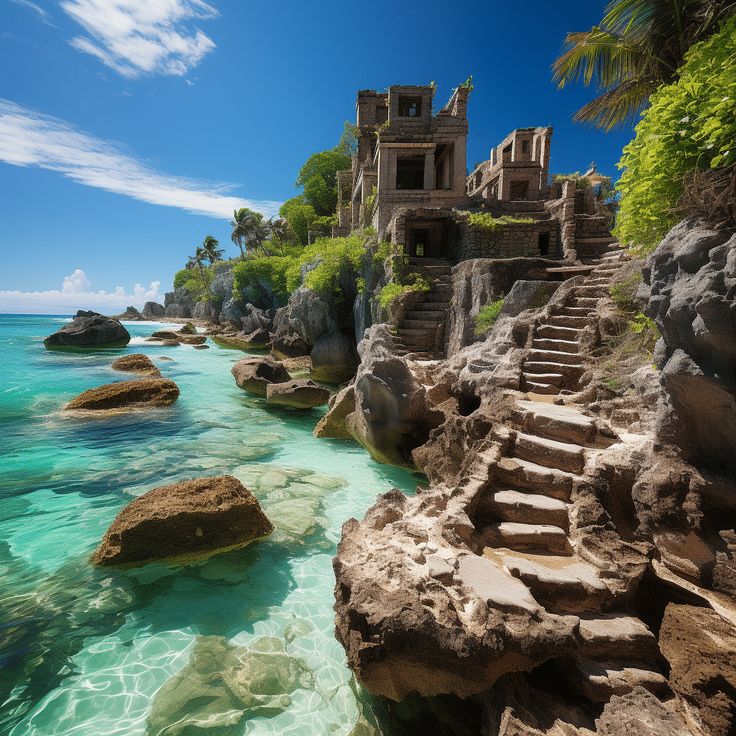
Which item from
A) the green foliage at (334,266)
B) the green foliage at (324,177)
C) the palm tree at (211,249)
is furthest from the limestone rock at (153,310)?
the green foliage at (334,266)

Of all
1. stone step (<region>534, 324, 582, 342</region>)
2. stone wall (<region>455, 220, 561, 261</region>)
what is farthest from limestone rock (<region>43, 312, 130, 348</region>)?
stone step (<region>534, 324, 582, 342</region>)

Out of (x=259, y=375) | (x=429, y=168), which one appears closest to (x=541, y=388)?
(x=259, y=375)

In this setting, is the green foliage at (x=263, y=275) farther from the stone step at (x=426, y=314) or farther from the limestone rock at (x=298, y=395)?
the stone step at (x=426, y=314)

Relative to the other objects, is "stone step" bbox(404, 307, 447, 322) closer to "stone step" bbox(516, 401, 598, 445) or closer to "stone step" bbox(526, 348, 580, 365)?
"stone step" bbox(526, 348, 580, 365)

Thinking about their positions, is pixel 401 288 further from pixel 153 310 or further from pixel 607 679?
pixel 153 310

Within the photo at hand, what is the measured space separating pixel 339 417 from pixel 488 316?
5.45 meters

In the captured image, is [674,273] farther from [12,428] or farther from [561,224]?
[12,428]

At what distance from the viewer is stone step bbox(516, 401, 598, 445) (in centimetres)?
521

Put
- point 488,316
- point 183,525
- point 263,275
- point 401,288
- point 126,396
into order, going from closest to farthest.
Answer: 1. point 183,525
2. point 488,316
3. point 401,288
4. point 126,396
5. point 263,275

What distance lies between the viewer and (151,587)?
5.60 m

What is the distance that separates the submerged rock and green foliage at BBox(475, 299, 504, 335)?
8185 millimetres

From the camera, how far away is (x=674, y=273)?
13.6 ft

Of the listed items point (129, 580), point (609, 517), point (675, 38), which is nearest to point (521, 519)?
point (609, 517)

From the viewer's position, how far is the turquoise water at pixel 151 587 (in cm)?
400
